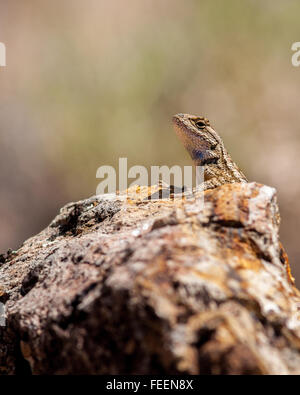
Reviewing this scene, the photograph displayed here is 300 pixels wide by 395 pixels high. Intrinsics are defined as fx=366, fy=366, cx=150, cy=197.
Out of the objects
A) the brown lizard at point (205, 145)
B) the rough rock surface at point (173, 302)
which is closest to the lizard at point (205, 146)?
the brown lizard at point (205, 145)

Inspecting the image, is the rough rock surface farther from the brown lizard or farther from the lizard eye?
the lizard eye

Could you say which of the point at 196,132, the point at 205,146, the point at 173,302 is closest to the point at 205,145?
the point at 205,146

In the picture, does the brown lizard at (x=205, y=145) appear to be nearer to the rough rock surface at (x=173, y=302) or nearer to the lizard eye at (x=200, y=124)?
the lizard eye at (x=200, y=124)

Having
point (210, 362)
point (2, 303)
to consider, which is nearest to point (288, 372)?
point (210, 362)

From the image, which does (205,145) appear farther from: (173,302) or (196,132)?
(173,302)

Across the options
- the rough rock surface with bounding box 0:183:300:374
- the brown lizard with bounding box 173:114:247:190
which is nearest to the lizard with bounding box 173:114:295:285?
the brown lizard with bounding box 173:114:247:190

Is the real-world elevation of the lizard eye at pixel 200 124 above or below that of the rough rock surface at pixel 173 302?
above

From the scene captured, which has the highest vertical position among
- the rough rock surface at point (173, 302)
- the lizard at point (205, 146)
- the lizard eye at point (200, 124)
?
the lizard eye at point (200, 124)
